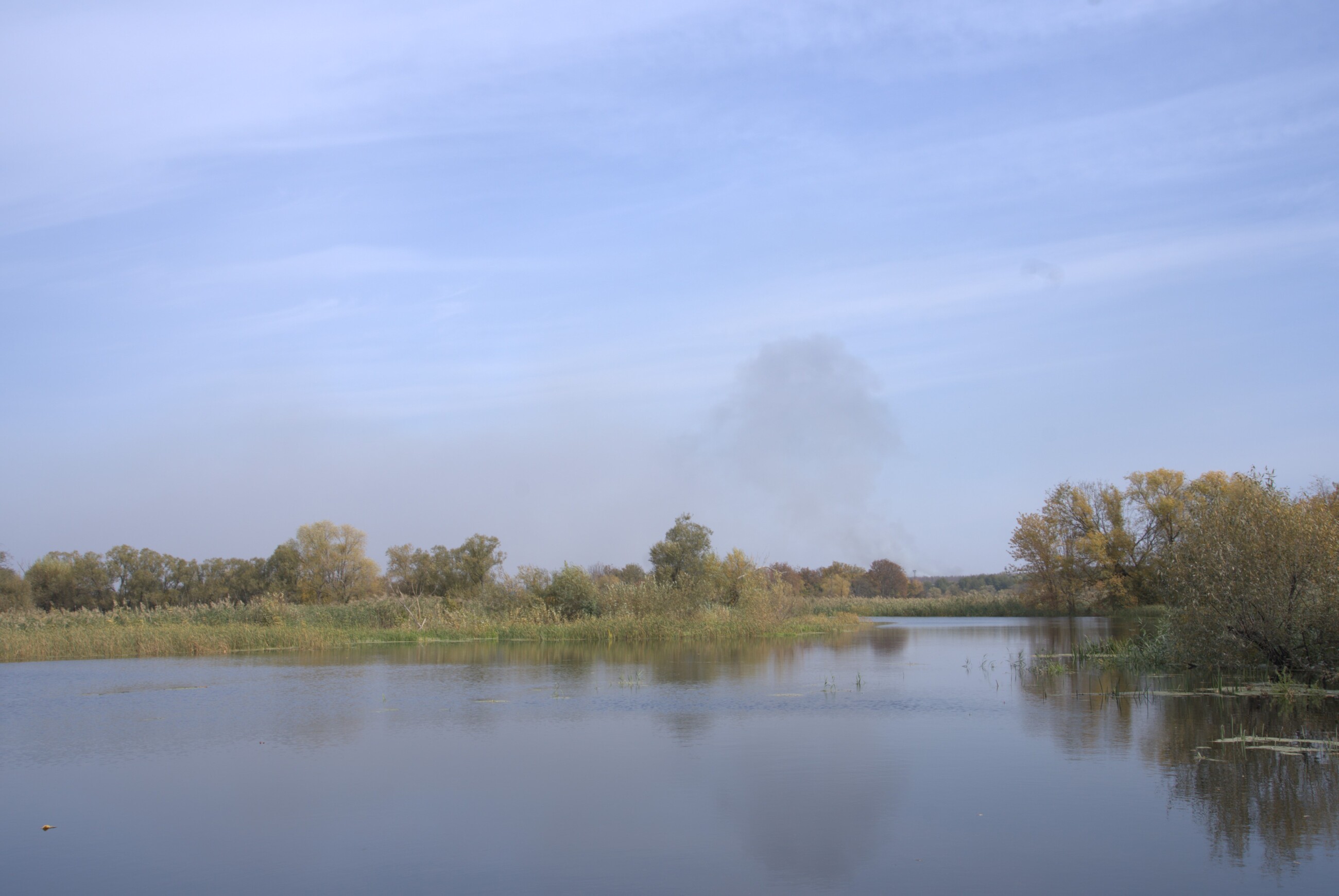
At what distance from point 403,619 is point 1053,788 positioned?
27.5m

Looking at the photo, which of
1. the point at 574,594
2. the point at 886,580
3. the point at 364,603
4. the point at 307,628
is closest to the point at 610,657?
the point at 574,594

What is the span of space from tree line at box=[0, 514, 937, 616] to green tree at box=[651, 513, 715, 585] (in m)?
0.04

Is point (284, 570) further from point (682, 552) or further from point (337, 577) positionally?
point (682, 552)

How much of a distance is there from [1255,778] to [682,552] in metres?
34.6

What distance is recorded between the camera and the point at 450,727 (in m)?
12.8

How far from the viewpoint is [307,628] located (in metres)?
29.7

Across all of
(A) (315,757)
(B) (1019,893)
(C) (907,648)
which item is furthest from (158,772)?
(C) (907,648)

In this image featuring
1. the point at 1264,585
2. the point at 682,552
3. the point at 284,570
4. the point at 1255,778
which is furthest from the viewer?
the point at 284,570

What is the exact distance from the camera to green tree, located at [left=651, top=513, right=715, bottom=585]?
42.3m

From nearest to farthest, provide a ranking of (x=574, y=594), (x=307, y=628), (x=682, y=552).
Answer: (x=307, y=628) → (x=574, y=594) → (x=682, y=552)

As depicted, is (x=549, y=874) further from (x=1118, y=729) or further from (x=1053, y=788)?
(x=1118, y=729)

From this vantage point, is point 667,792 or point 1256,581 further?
point 1256,581

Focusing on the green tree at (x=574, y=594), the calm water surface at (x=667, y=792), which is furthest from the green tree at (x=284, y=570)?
the calm water surface at (x=667, y=792)

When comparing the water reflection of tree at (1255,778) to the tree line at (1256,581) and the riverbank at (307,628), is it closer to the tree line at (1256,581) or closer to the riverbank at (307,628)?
the tree line at (1256,581)
